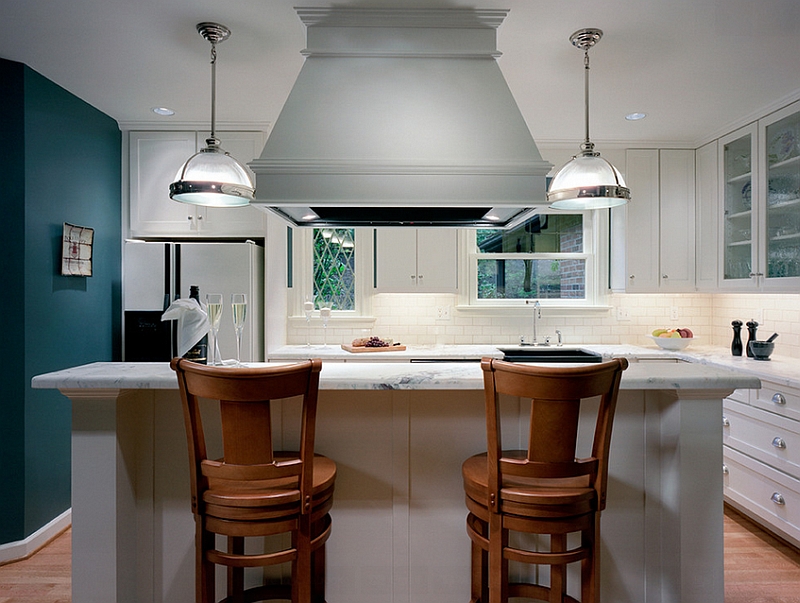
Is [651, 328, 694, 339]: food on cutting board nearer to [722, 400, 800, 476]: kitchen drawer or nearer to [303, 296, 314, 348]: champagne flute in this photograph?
[722, 400, 800, 476]: kitchen drawer

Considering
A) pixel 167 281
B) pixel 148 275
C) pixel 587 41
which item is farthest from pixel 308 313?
pixel 587 41

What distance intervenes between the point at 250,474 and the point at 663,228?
379 cm

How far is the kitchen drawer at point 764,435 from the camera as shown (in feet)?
9.12

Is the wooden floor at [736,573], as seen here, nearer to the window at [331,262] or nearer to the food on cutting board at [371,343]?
the food on cutting board at [371,343]

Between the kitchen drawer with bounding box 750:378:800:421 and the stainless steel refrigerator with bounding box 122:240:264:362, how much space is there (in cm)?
320

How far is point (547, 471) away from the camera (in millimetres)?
1489

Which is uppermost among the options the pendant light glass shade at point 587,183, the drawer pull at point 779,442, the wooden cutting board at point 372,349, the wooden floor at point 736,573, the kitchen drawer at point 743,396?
the pendant light glass shade at point 587,183

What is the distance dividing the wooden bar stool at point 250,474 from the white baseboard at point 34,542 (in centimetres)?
187

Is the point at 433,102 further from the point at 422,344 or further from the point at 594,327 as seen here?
the point at 594,327

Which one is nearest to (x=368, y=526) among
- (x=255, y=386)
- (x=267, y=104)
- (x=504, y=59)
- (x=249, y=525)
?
(x=249, y=525)

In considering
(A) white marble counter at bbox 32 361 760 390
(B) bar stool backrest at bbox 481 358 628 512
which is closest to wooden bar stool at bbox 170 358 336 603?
(A) white marble counter at bbox 32 361 760 390

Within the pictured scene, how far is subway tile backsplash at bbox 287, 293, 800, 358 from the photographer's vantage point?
4.31 meters

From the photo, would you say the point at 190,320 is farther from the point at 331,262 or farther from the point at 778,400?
the point at 778,400

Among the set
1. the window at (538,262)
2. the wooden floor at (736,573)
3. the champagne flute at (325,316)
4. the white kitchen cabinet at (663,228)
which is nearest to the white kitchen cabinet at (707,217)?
the white kitchen cabinet at (663,228)
